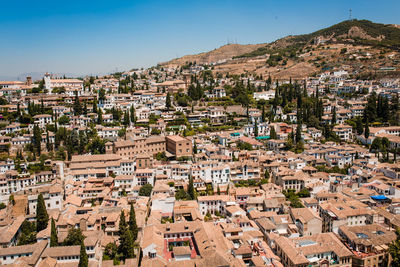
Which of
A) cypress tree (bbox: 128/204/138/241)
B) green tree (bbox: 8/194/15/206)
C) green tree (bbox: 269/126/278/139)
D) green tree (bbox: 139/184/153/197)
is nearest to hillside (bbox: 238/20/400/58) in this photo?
green tree (bbox: 269/126/278/139)

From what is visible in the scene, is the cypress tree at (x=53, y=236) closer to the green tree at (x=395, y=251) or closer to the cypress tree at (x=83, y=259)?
the cypress tree at (x=83, y=259)

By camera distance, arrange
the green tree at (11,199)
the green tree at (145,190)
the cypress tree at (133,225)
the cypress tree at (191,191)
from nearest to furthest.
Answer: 1. the cypress tree at (133,225)
2. the green tree at (11,199)
3. the cypress tree at (191,191)
4. the green tree at (145,190)

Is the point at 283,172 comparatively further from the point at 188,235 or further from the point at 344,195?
the point at 188,235

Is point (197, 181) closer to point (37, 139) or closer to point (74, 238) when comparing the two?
point (74, 238)

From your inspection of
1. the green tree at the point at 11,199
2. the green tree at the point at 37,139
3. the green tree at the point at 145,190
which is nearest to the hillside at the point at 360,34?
the green tree at the point at 145,190

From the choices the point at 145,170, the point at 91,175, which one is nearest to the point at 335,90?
the point at 145,170
